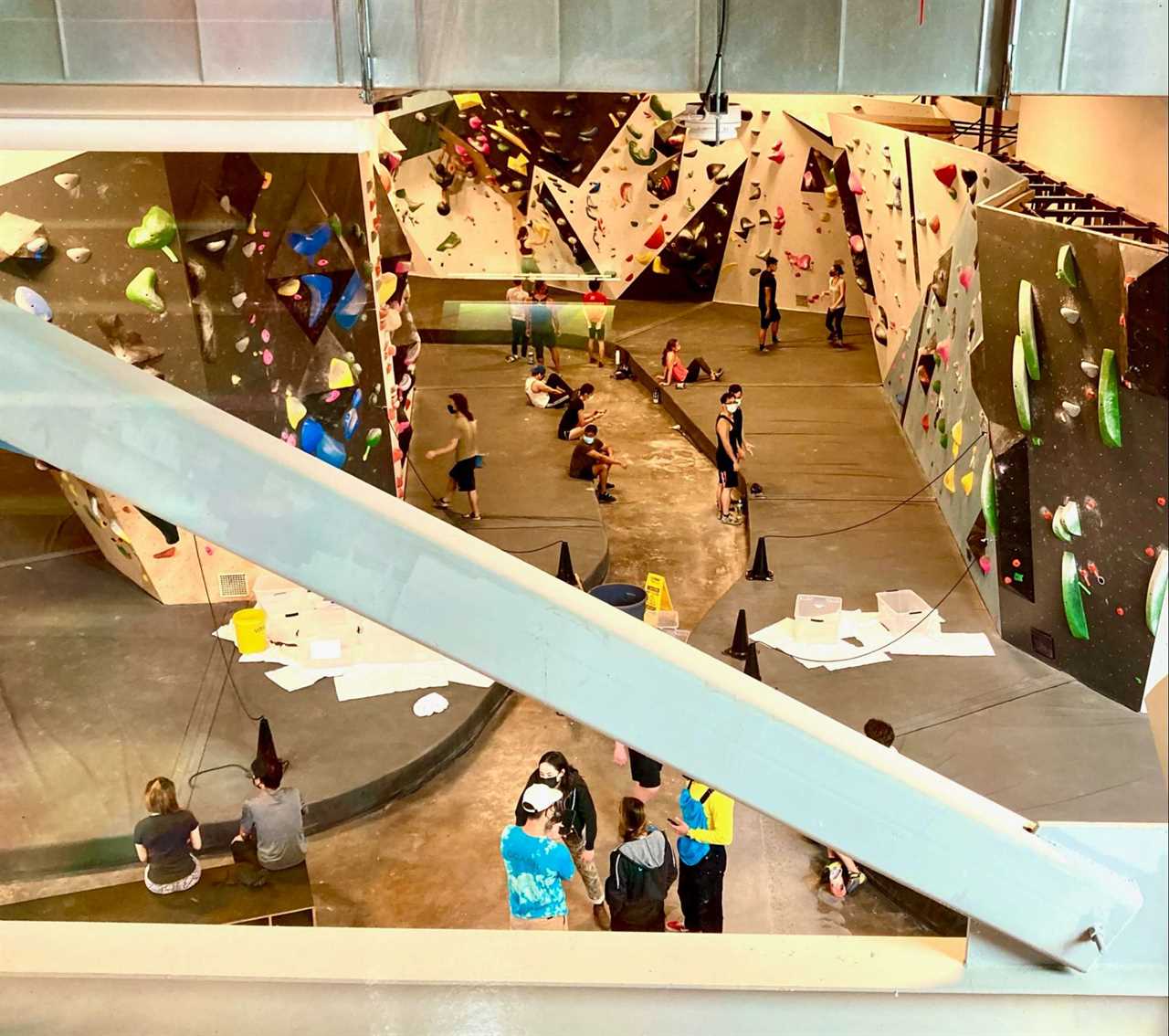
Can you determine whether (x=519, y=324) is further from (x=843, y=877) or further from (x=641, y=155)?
(x=843, y=877)

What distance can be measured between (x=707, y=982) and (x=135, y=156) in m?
5.86

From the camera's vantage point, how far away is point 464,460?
9320 mm

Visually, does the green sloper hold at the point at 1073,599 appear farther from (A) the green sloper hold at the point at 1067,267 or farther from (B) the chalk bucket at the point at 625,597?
(B) the chalk bucket at the point at 625,597

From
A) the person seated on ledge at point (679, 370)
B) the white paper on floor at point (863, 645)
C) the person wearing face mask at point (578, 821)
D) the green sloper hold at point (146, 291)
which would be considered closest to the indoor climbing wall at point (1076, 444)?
the white paper on floor at point (863, 645)

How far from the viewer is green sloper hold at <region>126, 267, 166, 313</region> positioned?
705 cm

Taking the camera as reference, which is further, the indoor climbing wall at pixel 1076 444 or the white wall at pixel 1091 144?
the indoor climbing wall at pixel 1076 444

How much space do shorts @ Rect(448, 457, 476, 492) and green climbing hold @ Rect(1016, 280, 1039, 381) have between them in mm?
4004

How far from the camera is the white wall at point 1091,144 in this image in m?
4.98

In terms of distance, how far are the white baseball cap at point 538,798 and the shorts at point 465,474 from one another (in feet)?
15.8

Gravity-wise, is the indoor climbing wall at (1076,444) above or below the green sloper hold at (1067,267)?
below

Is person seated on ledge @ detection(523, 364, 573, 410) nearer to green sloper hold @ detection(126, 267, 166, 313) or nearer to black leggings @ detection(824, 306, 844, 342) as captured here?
black leggings @ detection(824, 306, 844, 342)

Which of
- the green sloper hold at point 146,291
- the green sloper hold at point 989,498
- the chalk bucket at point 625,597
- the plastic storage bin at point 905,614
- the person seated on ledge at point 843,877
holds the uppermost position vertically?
the green sloper hold at point 146,291

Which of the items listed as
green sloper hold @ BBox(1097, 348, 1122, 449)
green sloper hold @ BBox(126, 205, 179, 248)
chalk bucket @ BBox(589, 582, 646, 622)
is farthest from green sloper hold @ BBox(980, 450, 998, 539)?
green sloper hold @ BBox(126, 205, 179, 248)

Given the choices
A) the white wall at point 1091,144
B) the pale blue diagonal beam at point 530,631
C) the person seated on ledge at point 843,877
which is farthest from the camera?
the person seated on ledge at point 843,877
